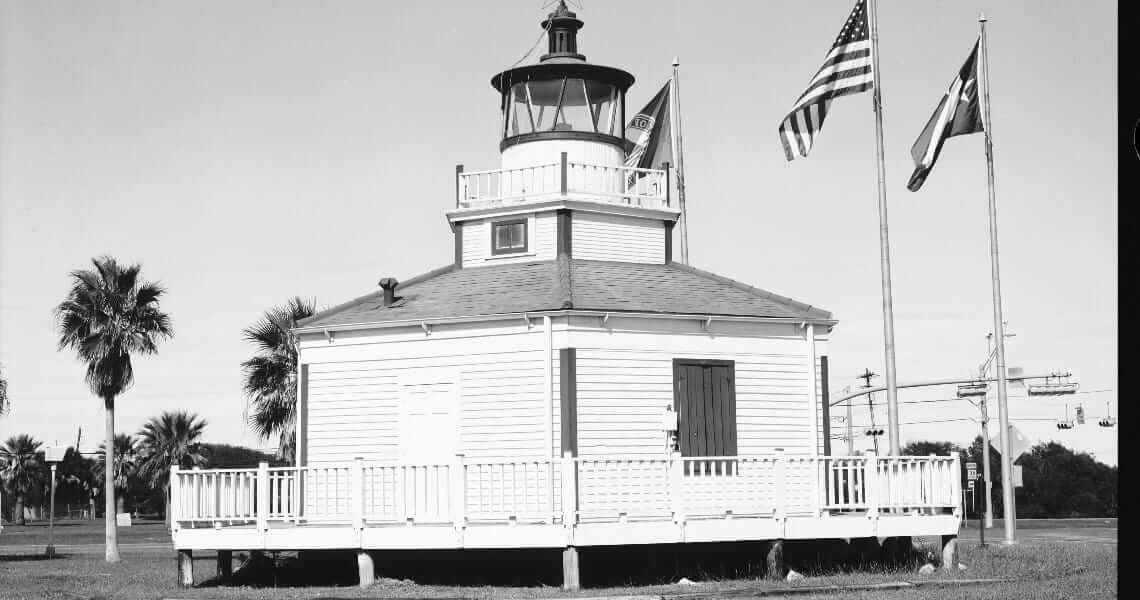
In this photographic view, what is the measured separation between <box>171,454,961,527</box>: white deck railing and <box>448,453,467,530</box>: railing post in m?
0.01

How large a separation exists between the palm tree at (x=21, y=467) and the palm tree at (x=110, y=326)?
69465mm

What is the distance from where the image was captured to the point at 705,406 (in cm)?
2258

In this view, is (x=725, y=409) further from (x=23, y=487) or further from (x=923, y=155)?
(x=23, y=487)

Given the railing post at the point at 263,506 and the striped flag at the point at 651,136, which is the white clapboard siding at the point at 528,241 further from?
the railing post at the point at 263,506

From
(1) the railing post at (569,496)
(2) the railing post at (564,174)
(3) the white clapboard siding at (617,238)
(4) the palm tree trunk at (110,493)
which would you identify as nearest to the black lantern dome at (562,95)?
(2) the railing post at (564,174)

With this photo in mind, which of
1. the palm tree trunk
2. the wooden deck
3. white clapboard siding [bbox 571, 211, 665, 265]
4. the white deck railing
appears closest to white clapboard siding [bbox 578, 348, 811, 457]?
the white deck railing

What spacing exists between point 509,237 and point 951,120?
372 inches

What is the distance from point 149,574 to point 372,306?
294 inches

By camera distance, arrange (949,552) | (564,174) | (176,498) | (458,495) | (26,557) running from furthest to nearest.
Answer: (26,557)
(564,174)
(949,552)
(176,498)
(458,495)

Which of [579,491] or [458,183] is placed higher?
[458,183]

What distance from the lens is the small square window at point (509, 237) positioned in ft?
84.5

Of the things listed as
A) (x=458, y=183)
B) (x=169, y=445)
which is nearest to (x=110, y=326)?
(x=458, y=183)

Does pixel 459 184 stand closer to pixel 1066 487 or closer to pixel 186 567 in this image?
pixel 186 567

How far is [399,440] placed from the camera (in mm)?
22656
